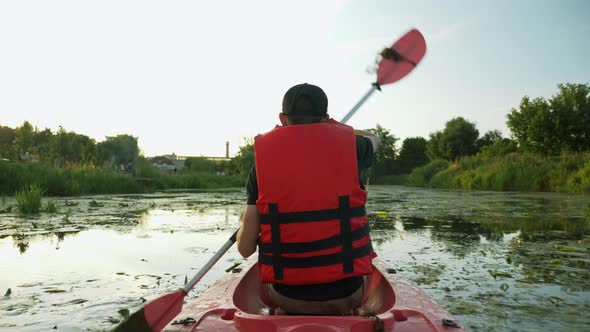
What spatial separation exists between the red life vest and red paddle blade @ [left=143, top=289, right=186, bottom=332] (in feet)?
2.49

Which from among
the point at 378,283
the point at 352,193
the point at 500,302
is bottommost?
the point at 500,302

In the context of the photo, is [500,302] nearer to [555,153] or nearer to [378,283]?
[378,283]

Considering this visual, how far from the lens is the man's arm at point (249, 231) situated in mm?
1927

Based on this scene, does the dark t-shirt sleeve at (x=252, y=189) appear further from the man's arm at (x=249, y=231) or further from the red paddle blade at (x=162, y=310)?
the red paddle blade at (x=162, y=310)

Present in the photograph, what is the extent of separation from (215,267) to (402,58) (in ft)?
8.02

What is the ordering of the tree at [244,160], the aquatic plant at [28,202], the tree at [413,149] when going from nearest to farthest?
the aquatic plant at [28,202]
the tree at [244,160]
the tree at [413,149]

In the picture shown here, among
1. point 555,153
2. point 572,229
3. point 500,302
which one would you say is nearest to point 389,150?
point 555,153

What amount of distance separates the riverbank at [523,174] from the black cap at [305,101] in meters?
15.6

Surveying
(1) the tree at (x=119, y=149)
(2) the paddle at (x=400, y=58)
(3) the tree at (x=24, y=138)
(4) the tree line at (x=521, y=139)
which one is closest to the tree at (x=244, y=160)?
(4) the tree line at (x=521, y=139)

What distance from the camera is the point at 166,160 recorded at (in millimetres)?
62625

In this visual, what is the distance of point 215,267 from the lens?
4008 millimetres

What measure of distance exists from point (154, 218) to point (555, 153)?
2415cm

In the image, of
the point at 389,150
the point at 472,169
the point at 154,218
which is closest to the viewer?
the point at 154,218

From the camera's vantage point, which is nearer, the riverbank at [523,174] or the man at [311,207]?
the man at [311,207]
